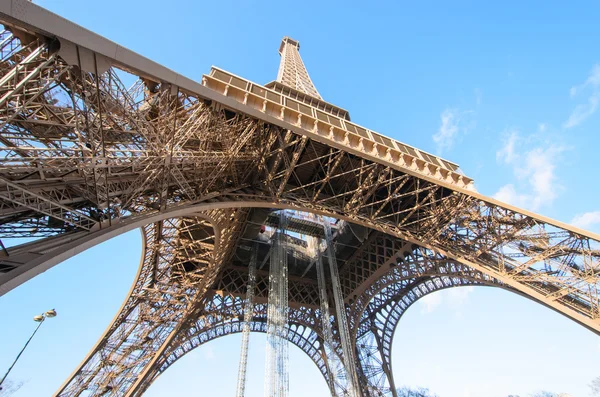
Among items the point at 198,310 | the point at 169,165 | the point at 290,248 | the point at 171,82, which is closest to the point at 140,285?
the point at 198,310

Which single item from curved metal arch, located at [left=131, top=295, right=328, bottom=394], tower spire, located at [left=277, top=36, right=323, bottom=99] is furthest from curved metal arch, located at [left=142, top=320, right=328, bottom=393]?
tower spire, located at [left=277, top=36, right=323, bottom=99]

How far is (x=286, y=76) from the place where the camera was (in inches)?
1236

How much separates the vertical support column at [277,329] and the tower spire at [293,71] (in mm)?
13803

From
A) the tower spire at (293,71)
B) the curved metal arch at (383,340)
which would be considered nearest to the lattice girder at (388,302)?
the curved metal arch at (383,340)

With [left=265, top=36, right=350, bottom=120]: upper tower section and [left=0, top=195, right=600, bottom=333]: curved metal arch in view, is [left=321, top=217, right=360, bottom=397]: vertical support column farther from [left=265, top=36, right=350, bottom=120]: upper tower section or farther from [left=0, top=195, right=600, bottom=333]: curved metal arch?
[left=265, top=36, right=350, bottom=120]: upper tower section

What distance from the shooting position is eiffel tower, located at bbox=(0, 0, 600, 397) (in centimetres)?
581

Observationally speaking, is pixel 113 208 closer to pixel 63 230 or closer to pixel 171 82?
pixel 63 230

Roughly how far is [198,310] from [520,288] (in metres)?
18.2

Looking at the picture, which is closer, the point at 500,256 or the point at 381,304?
the point at 500,256

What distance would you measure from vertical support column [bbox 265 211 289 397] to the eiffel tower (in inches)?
2.5

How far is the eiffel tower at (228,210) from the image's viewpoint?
5.81 meters

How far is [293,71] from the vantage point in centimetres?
3447

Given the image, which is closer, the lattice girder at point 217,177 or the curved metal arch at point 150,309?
the lattice girder at point 217,177

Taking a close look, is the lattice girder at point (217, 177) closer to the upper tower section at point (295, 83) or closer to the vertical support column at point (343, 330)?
the vertical support column at point (343, 330)
